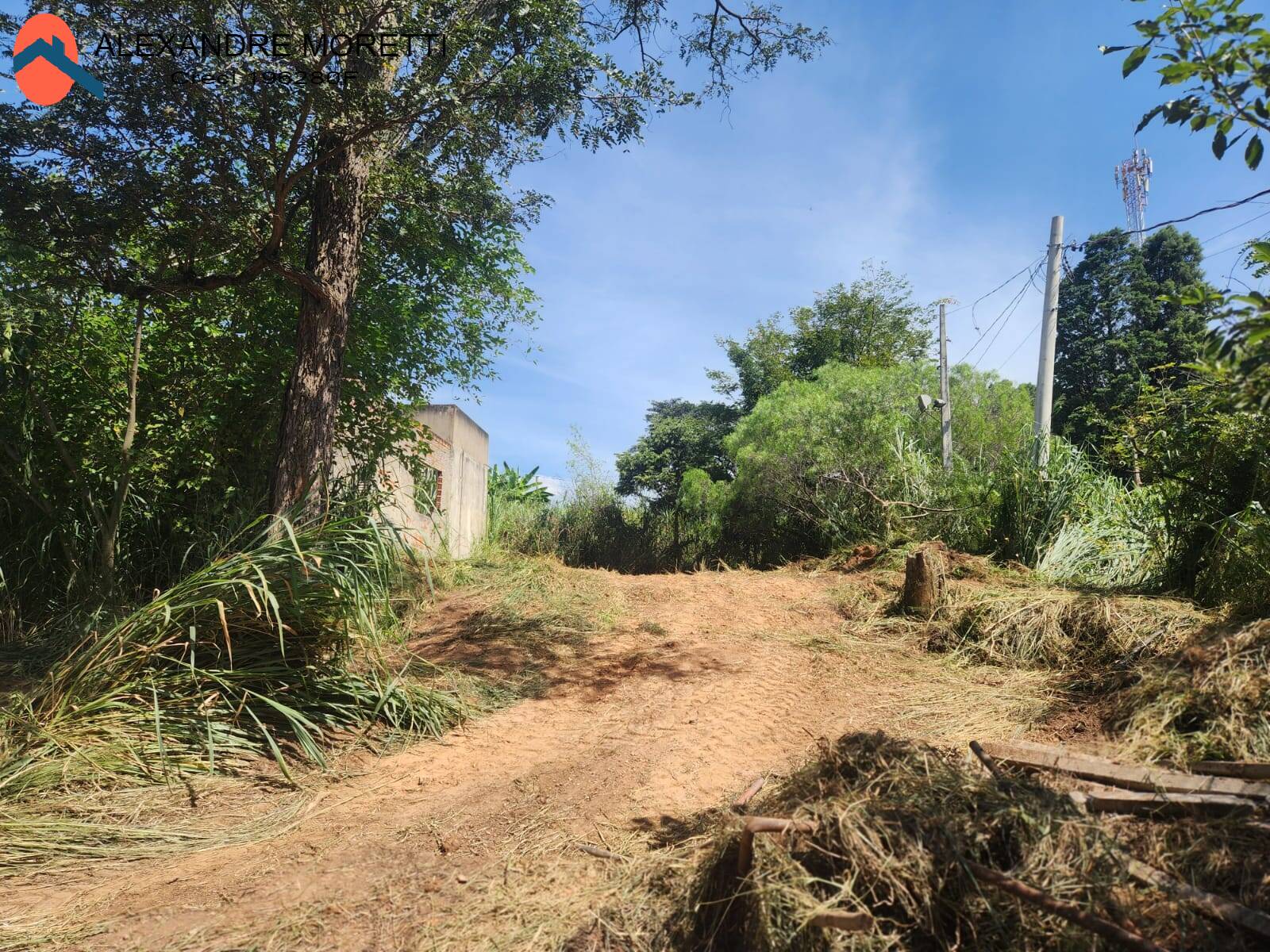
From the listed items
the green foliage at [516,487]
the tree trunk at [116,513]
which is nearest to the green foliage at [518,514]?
the green foliage at [516,487]

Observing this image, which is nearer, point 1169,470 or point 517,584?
point 1169,470

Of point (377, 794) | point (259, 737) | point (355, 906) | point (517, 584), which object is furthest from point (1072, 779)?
point (517, 584)

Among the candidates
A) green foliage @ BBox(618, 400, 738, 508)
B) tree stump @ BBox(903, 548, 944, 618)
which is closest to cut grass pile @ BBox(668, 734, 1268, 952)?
tree stump @ BBox(903, 548, 944, 618)

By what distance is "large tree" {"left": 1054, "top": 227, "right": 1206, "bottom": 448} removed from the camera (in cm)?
2269

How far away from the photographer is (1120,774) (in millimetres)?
2512

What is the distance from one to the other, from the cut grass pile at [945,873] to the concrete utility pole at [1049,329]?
26.7 feet

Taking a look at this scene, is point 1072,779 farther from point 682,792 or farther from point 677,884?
point 682,792

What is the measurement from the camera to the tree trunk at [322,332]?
513 cm

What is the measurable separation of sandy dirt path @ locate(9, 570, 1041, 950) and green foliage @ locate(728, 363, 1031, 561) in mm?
4033

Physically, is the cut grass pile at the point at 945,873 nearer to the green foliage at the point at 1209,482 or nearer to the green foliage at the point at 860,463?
the green foliage at the point at 1209,482

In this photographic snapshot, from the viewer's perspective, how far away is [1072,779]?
2.51 meters

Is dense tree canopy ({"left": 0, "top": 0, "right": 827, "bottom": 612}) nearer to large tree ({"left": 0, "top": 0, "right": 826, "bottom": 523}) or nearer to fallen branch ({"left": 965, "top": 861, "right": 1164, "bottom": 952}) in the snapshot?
large tree ({"left": 0, "top": 0, "right": 826, "bottom": 523})

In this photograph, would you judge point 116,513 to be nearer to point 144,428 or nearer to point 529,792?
point 144,428

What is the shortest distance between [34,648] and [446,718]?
114 inches
